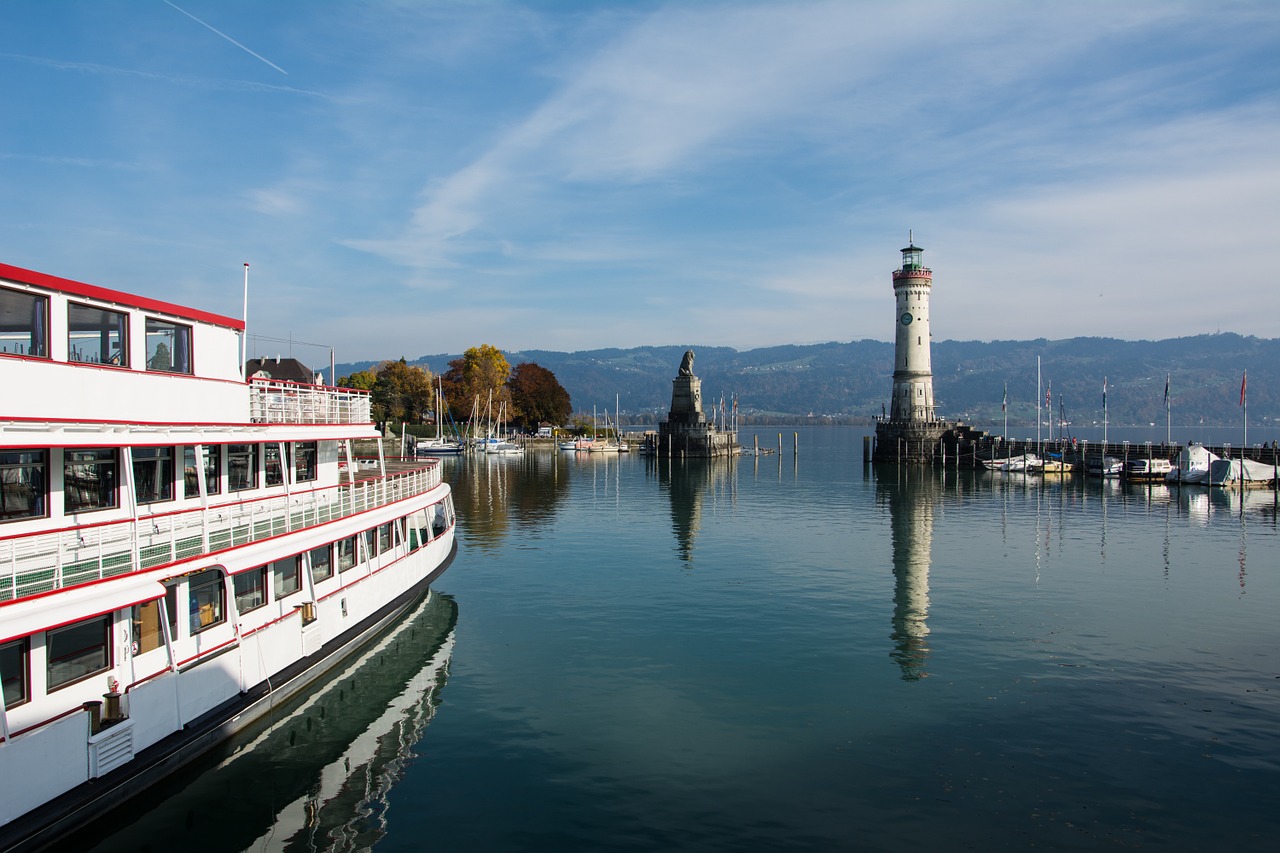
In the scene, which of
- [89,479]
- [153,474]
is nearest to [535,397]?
[153,474]

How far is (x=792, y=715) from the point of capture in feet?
59.9

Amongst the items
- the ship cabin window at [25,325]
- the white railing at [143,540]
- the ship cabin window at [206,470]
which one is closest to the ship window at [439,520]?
the white railing at [143,540]

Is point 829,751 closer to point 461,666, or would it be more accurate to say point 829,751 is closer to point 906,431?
point 461,666

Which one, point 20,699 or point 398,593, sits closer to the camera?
point 20,699

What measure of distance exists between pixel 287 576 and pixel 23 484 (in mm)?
6159

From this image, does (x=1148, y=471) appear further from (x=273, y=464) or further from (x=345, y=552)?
(x=273, y=464)

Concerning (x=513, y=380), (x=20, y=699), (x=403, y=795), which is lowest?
(x=403, y=795)

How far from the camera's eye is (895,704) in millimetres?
19062

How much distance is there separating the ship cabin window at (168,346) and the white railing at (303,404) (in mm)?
2175

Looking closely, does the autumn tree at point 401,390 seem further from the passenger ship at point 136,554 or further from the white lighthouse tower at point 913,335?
the passenger ship at point 136,554

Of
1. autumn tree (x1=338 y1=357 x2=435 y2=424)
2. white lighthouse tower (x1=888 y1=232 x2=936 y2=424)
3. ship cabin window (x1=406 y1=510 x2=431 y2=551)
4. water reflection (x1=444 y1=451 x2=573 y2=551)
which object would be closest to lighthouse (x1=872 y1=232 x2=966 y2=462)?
white lighthouse tower (x1=888 y1=232 x2=936 y2=424)

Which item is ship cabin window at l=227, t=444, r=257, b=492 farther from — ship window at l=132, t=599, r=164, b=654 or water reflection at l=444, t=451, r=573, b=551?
water reflection at l=444, t=451, r=573, b=551

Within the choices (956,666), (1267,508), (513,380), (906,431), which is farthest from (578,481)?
(513,380)

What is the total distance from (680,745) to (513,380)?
137 metres
